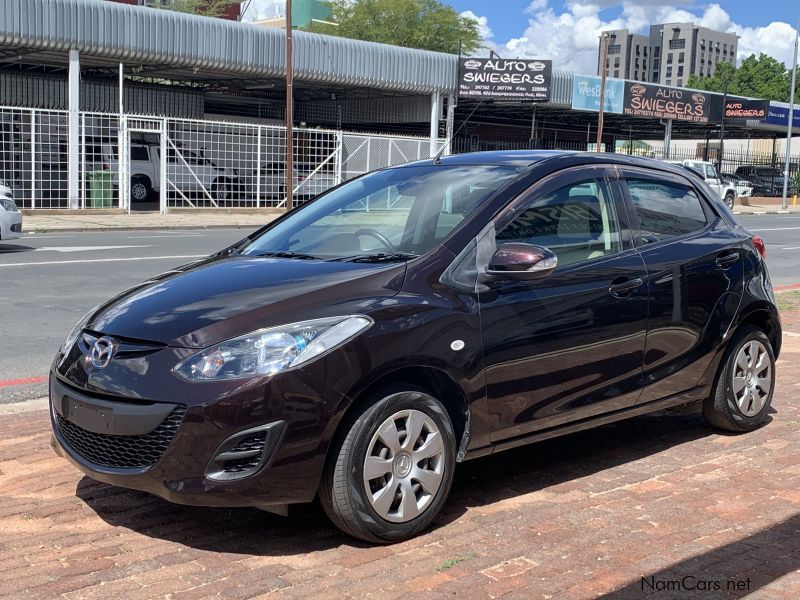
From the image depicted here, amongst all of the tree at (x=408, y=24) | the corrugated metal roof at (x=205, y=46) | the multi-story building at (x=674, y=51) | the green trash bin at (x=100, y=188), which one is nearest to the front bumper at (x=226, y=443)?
the corrugated metal roof at (x=205, y=46)

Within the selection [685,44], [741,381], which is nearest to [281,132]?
[741,381]

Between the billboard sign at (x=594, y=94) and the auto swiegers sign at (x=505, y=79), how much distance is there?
3.19 meters

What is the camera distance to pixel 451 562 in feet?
12.0

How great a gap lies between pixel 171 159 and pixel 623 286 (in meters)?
24.3

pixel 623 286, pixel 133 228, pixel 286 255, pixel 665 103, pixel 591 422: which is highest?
pixel 665 103

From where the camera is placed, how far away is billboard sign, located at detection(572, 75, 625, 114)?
3925 centimetres

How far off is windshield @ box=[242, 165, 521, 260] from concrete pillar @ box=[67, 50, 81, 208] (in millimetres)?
21283

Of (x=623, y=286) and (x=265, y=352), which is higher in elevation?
(x=623, y=286)

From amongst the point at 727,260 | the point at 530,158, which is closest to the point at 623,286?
the point at 530,158

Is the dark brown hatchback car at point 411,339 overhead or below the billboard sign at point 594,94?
below

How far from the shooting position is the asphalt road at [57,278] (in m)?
7.27

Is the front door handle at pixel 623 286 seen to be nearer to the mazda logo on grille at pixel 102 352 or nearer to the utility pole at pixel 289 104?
the mazda logo on grille at pixel 102 352

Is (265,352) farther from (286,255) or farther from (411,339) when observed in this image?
(286,255)

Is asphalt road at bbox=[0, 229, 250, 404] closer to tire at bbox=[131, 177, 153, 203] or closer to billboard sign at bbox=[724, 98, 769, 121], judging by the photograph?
tire at bbox=[131, 177, 153, 203]
